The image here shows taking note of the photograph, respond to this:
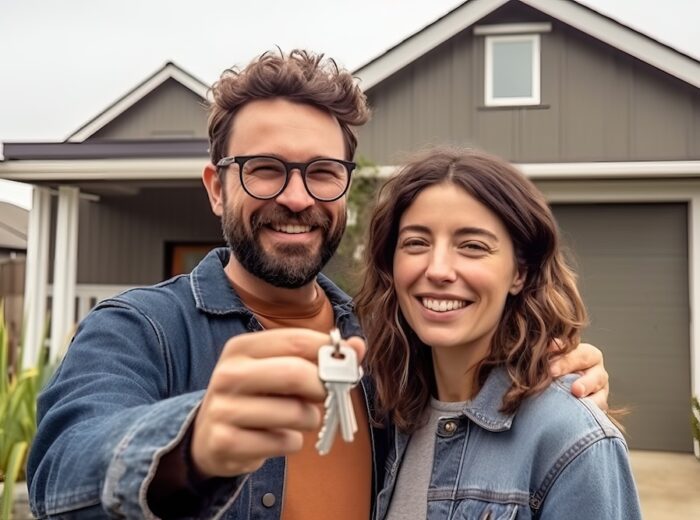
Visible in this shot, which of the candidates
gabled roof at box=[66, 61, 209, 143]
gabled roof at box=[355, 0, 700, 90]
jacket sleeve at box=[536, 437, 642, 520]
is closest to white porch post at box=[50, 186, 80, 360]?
gabled roof at box=[355, 0, 700, 90]

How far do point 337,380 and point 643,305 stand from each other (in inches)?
315

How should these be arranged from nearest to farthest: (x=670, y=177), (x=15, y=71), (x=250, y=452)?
(x=250, y=452), (x=670, y=177), (x=15, y=71)

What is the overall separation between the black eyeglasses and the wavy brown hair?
0.17 metres

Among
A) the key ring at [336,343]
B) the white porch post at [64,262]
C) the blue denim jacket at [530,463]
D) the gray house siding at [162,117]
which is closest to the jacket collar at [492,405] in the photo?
the blue denim jacket at [530,463]

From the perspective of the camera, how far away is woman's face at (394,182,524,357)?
1.64m

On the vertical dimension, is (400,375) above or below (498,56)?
below

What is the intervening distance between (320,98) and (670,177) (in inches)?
276

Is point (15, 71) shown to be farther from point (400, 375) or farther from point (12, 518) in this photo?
point (400, 375)

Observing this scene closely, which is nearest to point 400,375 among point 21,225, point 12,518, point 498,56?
point 12,518

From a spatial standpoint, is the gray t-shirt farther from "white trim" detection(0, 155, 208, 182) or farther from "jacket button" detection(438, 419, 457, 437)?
"white trim" detection(0, 155, 208, 182)

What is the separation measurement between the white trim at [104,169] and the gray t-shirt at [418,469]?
637 centimetres

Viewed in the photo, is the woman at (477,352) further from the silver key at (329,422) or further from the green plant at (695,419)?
the green plant at (695,419)

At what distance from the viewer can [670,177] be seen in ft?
25.8

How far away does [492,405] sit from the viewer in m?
1.63
